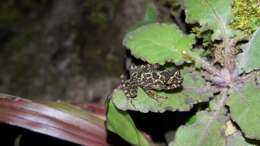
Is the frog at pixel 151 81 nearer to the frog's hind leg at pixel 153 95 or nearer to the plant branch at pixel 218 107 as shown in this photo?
the frog's hind leg at pixel 153 95

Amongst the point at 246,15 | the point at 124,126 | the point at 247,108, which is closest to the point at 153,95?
the point at 124,126

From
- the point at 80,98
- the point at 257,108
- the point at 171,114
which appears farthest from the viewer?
the point at 80,98

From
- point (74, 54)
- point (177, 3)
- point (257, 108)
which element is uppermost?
point (177, 3)

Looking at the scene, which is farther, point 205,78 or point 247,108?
point 205,78

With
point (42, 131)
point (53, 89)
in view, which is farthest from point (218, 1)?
point (53, 89)

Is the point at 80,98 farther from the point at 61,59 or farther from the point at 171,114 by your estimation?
the point at 171,114

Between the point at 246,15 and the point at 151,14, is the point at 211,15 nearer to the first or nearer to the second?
the point at 246,15

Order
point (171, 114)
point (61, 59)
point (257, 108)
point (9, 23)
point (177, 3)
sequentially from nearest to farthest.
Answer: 1. point (257, 108)
2. point (171, 114)
3. point (177, 3)
4. point (61, 59)
5. point (9, 23)

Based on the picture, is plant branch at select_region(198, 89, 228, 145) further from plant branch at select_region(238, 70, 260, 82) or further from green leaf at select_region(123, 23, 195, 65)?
green leaf at select_region(123, 23, 195, 65)
